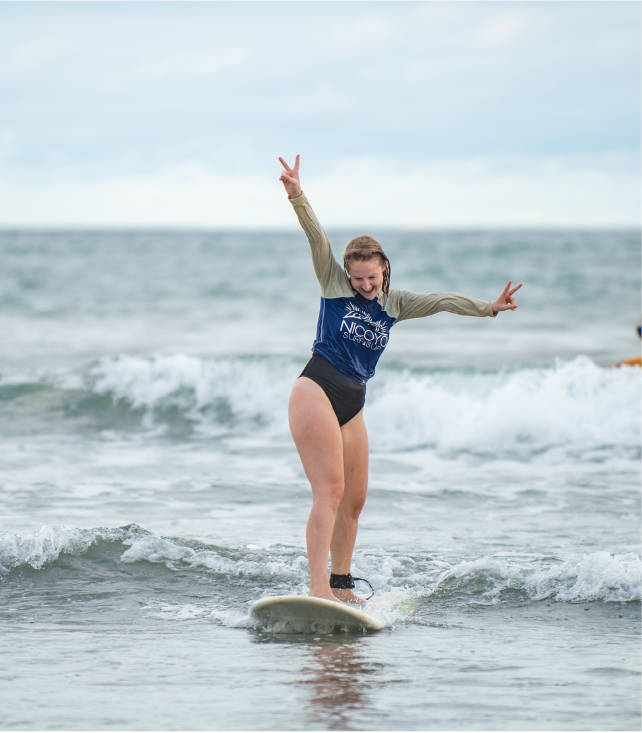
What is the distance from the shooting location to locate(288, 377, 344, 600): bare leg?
243 inches

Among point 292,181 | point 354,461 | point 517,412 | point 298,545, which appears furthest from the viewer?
point 517,412

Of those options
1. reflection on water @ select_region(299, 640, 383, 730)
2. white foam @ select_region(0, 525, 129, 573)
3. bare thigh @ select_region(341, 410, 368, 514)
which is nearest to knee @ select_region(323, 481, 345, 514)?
bare thigh @ select_region(341, 410, 368, 514)

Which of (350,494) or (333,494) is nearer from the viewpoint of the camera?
(333,494)

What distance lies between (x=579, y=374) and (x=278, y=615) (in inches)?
391

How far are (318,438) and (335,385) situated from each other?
1.00ft

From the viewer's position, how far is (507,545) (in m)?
8.44

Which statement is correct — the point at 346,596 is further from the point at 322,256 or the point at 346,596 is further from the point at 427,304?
the point at 322,256

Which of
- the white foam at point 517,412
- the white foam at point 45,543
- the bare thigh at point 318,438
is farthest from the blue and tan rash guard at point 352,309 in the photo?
the white foam at point 517,412

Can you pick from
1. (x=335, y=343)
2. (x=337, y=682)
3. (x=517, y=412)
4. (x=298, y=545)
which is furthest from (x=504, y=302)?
(x=517, y=412)

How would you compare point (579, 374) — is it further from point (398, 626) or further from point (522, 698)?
point (522, 698)

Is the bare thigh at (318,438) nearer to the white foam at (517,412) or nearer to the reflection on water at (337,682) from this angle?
the reflection on water at (337,682)

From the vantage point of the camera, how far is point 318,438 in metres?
6.16

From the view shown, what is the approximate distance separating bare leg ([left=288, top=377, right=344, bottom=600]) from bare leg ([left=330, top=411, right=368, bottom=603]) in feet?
0.64

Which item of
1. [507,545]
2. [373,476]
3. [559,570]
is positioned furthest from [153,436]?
[559,570]
